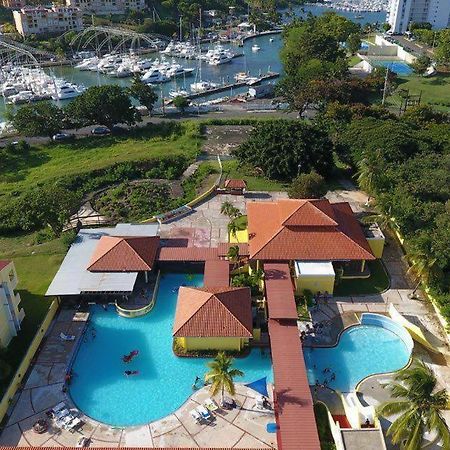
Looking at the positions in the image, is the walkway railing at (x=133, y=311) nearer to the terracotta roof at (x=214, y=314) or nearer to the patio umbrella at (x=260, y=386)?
the terracotta roof at (x=214, y=314)

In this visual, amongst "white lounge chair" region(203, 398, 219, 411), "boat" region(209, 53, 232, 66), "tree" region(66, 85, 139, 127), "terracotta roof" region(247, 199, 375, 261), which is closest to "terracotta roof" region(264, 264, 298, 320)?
"terracotta roof" region(247, 199, 375, 261)

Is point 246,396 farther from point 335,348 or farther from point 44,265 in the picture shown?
point 44,265

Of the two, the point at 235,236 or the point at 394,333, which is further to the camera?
the point at 235,236

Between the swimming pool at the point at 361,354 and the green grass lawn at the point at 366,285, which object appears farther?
the green grass lawn at the point at 366,285

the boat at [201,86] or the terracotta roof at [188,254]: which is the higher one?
the terracotta roof at [188,254]

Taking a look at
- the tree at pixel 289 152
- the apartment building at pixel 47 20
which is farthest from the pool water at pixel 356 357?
the apartment building at pixel 47 20

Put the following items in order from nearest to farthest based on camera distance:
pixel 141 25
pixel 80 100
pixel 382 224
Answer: pixel 382 224 < pixel 80 100 < pixel 141 25

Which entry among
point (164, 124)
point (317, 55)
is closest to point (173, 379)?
point (164, 124)

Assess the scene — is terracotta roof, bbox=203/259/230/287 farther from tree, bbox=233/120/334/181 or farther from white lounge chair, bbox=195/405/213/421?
tree, bbox=233/120/334/181
